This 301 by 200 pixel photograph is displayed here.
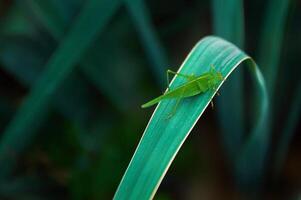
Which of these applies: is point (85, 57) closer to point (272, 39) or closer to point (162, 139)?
point (272, 39)

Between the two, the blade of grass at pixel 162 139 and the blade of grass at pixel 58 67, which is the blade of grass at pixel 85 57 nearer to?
the blade of grass at pixel 58 67

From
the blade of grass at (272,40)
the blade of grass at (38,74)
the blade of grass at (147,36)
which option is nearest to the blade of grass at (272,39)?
the blade of grass at (272,40)

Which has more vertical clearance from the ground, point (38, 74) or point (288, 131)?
point (38, 74)

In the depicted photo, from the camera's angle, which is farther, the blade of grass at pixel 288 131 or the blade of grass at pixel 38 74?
the blade of grass at pixel 38 74

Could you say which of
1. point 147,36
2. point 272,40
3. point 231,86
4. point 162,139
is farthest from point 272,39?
point 162,139

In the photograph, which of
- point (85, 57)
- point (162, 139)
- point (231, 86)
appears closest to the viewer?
point (162, 139)

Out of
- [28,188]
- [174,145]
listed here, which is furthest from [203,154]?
[174,145]

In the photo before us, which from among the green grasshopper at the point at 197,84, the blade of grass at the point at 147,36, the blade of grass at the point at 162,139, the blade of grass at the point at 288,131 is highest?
the blade of grass at the point at 147,36
